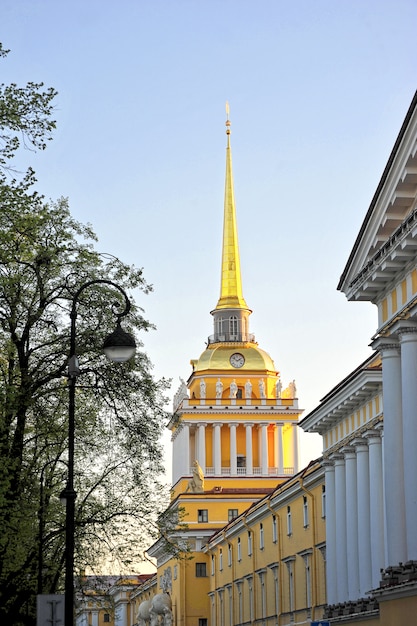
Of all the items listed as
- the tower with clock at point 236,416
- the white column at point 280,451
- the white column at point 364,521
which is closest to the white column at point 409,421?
the white column at point 364,521

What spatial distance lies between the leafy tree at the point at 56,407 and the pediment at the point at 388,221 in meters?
6.22

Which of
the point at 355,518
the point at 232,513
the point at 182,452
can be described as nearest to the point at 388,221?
the point at 355,518

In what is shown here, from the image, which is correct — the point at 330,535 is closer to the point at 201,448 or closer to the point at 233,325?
the point at 201,448

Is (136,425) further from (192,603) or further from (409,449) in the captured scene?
(192,603)

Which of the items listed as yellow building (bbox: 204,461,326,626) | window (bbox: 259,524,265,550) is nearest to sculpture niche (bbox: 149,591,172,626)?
yellow building (bbox: 204,461,326,626)

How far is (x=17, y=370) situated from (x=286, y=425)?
64836 mm

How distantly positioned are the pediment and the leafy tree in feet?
20.4

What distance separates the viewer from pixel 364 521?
32531mm

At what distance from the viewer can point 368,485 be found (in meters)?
32.8

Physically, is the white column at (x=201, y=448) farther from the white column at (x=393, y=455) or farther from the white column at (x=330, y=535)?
the white column at (x=393, y=455)

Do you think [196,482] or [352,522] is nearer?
[352,522]

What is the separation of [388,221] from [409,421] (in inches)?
159

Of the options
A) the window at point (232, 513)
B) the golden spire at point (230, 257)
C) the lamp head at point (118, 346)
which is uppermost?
the golden spire at point (230, 257)

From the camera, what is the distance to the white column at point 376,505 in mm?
31125
